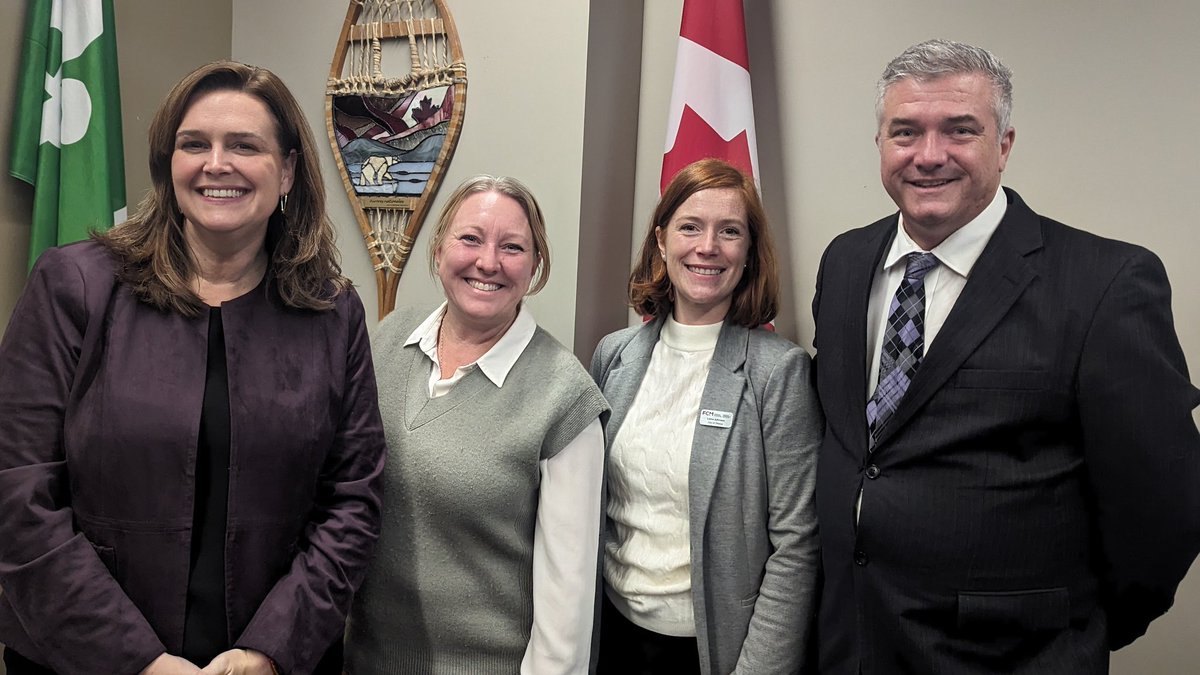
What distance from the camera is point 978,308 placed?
1.42m

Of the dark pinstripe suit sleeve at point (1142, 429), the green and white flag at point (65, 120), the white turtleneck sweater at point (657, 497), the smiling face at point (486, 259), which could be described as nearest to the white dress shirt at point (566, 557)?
the white turtleneck sweater at point (657, 497)

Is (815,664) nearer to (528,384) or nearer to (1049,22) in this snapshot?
(528,384)

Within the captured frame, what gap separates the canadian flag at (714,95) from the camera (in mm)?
2348

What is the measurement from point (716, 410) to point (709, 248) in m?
0.34

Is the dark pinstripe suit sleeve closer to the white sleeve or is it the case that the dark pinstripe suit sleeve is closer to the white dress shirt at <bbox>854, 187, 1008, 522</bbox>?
the white dress shirt at <bbox>854, 187, 1008, 522</bbox>

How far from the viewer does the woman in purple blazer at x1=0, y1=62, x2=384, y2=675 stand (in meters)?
1.26

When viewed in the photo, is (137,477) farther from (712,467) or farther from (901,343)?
(901,343)

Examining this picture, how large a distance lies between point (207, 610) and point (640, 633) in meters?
0.81

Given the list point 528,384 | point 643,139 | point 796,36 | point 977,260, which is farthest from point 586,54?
point 977,260

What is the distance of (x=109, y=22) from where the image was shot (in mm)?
2453

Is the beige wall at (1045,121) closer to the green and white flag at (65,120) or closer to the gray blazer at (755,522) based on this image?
the gray blazer at (755,522)

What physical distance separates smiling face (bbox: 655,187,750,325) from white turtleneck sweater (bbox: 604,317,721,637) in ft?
0.27

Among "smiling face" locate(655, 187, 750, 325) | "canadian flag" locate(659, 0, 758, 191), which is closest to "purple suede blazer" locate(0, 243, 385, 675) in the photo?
"smiling face" locate(655, 187, 750, 325)

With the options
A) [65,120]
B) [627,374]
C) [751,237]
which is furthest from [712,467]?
[65,120]
